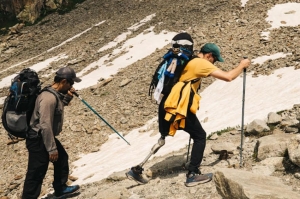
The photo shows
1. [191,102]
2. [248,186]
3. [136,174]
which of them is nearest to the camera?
[248,186]

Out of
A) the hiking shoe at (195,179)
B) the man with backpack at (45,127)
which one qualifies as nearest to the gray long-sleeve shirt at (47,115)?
the man with backpack at (45,127)

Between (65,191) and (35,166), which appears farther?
(65,191)

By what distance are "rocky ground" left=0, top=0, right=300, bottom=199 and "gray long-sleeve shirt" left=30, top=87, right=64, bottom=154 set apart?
167 centimetres

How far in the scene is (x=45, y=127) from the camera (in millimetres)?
6480

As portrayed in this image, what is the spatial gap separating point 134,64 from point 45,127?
52.5 ft

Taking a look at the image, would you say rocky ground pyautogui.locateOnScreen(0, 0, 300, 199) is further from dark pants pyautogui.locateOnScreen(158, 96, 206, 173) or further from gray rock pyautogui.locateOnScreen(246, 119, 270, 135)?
dark pants pyautogui.locateOnScreen(158, 96, 206, 173)

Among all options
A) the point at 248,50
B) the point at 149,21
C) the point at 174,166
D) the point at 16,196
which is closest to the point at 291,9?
the point at 248,50

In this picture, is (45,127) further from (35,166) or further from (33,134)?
(35,166)

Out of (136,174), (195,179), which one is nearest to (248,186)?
(195,179)

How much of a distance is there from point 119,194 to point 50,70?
2231 centimetres

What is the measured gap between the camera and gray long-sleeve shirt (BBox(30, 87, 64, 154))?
6.45m

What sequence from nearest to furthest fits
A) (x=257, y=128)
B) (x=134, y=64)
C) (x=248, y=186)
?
(x=248, y=186) → (x=257, y=128) → (x=134, y=64)

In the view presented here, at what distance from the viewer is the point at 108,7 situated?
128 feet

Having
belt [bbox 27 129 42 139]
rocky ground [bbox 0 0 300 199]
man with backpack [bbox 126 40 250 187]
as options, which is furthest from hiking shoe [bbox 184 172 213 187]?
belt [bbox 27 129 42 139]
